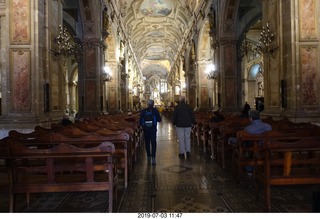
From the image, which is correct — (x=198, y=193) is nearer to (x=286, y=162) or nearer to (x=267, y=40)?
A: (x=286, y=162)

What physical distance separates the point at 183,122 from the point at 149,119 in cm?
111

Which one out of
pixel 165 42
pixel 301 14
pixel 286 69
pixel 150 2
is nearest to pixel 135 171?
pixel 286 69

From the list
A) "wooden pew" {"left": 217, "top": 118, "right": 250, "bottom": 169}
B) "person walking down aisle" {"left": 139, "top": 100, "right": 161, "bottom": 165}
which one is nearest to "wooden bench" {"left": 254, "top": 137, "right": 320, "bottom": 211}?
"wooden pew" {"left": 217, "top": 118, "right": 250, "bottom": 169}

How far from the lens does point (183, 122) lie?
8.20 meters

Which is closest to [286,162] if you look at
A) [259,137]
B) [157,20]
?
[259,137]

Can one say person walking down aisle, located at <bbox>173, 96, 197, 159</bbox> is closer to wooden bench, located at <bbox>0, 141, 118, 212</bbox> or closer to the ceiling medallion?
wooden bench, located at <bbox>0, 141, 118, 212</bbox>

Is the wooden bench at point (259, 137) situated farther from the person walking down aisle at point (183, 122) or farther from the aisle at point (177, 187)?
the person walking down aisle at point (183, 122)

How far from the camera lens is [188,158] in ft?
26.9

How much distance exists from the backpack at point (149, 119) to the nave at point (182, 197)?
1534mm

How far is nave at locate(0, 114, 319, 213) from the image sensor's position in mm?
4250

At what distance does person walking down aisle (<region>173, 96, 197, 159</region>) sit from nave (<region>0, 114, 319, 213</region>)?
1.87m

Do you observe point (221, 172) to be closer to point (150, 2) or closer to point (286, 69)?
point (286, 69)

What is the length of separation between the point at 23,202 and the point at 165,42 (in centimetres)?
4159

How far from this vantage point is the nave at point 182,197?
425 centimetres
